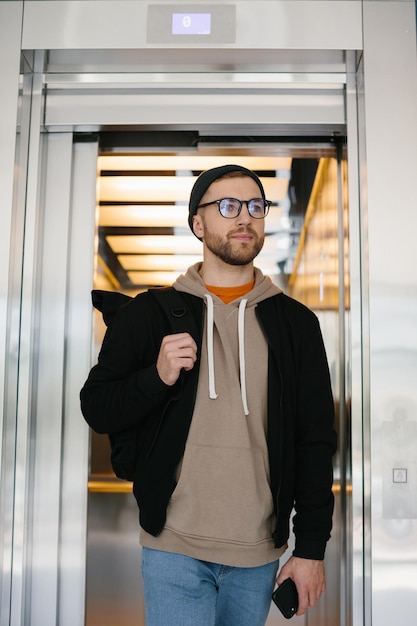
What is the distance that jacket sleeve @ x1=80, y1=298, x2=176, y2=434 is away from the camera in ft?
6.28

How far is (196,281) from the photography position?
85.7 inches

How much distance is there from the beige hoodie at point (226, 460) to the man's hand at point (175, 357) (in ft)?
0.49

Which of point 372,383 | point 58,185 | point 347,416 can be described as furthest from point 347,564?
point 58,185

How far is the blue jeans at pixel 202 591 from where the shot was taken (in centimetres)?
187

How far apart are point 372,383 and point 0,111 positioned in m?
1.58

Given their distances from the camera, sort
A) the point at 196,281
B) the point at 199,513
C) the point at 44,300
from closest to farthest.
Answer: the point at 199,513 < the point at 196,281 < the point at 44,300

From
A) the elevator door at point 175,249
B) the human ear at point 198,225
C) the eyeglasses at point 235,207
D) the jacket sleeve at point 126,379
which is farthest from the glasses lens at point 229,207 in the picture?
the elevator door at point 175,249

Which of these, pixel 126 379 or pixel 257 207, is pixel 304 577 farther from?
pixel 257 207

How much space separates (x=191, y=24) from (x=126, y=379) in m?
1.33

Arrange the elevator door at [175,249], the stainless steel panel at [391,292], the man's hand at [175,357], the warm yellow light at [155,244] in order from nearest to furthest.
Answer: the man's hand at [175,357] → the stainless steel panel at [391,292] → the elevator door at [175,249] → the warm yellow light at [155,244]

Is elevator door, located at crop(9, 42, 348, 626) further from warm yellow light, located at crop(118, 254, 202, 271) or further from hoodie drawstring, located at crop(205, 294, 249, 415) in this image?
hoodie drawstring, located at crop(205, 294, 249, 415)

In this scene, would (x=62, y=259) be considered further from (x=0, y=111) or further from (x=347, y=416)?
(x=347, y=416)

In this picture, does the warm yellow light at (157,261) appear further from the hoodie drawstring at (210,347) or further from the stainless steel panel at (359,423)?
the hoodie drawstring at (210,347)

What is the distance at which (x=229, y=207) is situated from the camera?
2115 mm
